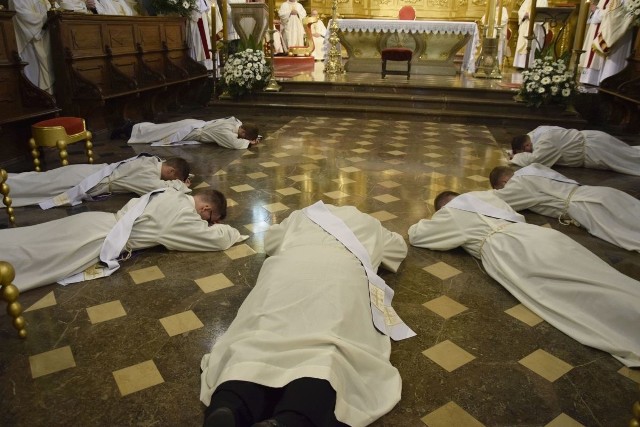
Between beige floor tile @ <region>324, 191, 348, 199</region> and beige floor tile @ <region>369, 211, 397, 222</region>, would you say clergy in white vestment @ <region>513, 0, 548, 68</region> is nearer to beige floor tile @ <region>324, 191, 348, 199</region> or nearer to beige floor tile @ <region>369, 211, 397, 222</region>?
beige floor tile @ <region>324, 191, 348, 199</region>

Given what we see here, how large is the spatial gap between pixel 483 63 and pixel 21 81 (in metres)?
8.40

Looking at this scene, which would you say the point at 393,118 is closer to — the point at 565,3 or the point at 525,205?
the point at 525,205

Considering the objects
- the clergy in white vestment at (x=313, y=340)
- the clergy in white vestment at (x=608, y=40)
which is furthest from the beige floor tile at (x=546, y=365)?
the clergy in white vestment at (x=608, y=40)

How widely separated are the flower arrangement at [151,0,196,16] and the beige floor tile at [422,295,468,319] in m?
7.26

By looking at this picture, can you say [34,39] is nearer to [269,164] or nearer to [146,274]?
[269,164]

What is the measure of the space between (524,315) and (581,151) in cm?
345

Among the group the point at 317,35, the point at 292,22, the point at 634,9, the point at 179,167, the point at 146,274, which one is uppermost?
the point at 634,9

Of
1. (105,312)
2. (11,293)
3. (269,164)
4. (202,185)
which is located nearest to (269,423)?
(11,293)

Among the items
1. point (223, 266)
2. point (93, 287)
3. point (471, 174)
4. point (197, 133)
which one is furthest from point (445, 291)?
point (197, 133)

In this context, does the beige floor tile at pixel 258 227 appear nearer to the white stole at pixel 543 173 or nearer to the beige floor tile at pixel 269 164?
the beige floor tile at pixel 269 164

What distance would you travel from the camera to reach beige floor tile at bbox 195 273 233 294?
2.78 m

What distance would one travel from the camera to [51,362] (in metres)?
2.13

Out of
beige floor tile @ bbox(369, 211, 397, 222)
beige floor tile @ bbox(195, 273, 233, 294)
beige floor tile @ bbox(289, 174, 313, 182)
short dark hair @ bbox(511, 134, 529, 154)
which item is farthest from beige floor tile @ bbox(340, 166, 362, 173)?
beige floor tile @ bbox(195, 273, 233, 294)

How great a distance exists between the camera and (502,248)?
2.82m
